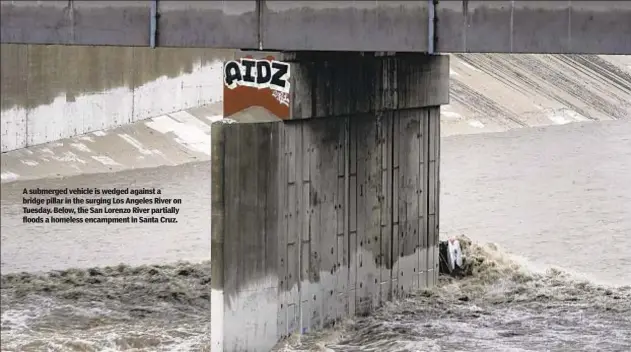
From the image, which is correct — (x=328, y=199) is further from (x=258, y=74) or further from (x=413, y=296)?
(x=413, y=296)

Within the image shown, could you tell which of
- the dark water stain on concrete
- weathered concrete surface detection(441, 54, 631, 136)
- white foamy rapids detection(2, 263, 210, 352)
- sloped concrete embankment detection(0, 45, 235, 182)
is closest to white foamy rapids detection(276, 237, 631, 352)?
white foamy rapids detection(2, 263, 210, 352)

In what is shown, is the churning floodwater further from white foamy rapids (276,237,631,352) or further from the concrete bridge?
the concrete bridge

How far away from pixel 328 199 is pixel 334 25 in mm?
5027

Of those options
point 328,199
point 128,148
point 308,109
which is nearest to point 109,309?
point 328,199

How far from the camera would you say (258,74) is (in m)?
25.3

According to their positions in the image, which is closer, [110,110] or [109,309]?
[109,309]

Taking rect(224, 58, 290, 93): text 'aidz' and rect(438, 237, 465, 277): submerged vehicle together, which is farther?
rect(438, 237, 465, 277): submerged vehicle

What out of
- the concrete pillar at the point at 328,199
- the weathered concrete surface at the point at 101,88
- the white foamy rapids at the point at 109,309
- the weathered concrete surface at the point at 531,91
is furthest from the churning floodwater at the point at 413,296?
the weathered concrete surface at the point at 531,91

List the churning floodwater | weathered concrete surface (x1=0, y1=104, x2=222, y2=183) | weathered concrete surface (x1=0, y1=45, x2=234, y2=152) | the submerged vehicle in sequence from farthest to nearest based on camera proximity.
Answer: weathered concrete surface (x1=0, y1=104, x2=222, y2=183) < weathered concrete surface (x1=0, y1=45, x2=234, y2=152) < the submerged vehicle < the churning floodwater

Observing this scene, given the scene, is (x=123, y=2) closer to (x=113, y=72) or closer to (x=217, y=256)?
(x=217, y=256)

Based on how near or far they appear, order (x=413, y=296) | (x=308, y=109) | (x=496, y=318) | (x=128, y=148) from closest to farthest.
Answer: (x=308, y=109)
(x=496, y=318)
(x=413, y=296)
(x=128, y=148)

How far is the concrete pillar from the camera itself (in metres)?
24.0

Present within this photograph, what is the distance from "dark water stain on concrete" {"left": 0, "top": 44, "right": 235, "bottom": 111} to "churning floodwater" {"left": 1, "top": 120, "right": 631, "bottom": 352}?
11.4 ft

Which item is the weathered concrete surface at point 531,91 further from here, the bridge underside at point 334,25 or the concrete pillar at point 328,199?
the bridge underside at point 334,25
